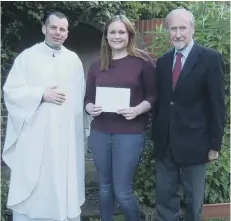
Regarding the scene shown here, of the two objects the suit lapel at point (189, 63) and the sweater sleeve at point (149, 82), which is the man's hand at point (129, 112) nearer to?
the sweater sleeve at point (149, 82)

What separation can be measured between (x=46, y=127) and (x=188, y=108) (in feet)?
3.83

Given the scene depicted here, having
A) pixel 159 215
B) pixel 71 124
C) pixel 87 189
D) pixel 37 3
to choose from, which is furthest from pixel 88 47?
pixel 159 215

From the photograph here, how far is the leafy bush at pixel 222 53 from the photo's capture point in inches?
174

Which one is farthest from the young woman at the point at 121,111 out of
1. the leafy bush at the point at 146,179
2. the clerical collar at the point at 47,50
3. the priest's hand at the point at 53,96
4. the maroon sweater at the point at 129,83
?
the leafy bush at the point at 146,179

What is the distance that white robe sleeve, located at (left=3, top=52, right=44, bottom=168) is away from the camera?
12.3 feet

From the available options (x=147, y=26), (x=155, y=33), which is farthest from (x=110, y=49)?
(x=147, y=26)

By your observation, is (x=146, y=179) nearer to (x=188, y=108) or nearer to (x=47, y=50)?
(x=188, y=108)

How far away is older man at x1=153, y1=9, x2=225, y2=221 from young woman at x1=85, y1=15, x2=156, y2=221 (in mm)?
140

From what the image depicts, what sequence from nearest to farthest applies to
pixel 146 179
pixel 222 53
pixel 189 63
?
pixel 189 63 < pixel 222 53 < pixel 146 179

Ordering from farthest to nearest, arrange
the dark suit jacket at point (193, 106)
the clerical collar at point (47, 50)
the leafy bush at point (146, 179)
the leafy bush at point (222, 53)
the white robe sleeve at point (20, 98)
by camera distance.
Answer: the leafy bush at point (146, 179), the leafy bush at point (222, 53), the clerical collar at point (47, 50), the white robe sleeve at point (20, 98), the dark suit jacket at point (193, 106)

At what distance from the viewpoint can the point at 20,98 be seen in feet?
12.3

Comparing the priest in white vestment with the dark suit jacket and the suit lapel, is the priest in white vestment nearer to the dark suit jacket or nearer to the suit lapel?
the dark suit jacket

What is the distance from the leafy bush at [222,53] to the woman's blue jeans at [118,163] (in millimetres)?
897

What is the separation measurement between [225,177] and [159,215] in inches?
45.0
